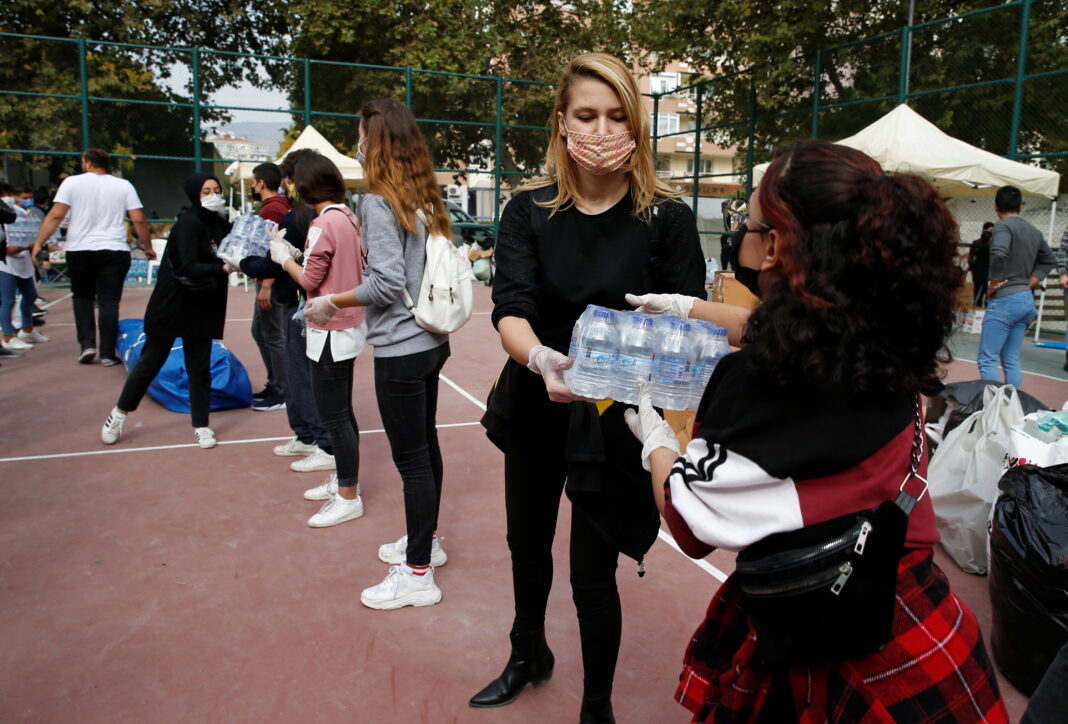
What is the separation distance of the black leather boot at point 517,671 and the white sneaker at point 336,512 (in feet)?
5.44

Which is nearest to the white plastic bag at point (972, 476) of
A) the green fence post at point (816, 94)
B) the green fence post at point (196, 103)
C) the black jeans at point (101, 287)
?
the black jeans at point (101, 287)

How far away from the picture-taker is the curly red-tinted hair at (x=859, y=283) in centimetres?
129

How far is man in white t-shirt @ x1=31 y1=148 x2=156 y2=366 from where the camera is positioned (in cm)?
760

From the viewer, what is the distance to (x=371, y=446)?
5.67 meters

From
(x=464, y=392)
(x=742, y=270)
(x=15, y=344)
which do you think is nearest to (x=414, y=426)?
(x=742, y=270)

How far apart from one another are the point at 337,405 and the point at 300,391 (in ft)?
3.95

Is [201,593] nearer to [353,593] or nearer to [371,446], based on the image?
[353,593]

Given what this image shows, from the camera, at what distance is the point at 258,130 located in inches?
608

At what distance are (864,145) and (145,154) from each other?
471 inches

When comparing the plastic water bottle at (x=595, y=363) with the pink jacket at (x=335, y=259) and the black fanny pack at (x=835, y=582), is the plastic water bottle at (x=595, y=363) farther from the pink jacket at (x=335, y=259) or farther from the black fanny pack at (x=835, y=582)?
the pink jacket at (x=335, y=259)

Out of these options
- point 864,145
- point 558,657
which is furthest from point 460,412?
point 864,145

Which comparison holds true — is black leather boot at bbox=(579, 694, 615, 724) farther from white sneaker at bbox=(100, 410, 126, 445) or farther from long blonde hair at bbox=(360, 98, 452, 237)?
white sneaker at bbox=(100, 410, 126, 445)

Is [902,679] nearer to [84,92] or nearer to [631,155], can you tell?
[631,155]

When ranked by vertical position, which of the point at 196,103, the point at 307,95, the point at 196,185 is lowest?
the point at 196,185
